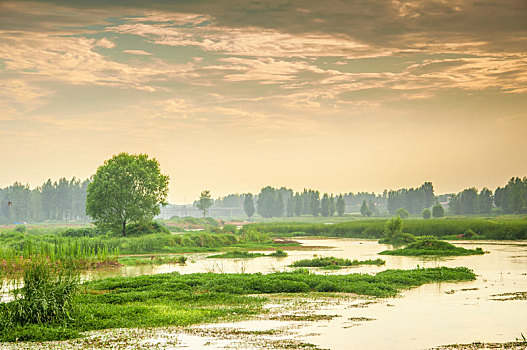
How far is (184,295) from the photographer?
70.8 feet

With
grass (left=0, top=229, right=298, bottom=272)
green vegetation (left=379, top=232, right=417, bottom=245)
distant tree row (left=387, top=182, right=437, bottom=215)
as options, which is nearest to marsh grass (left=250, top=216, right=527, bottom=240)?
green vegetation (left=379, top=232, right=417, bottom=245)

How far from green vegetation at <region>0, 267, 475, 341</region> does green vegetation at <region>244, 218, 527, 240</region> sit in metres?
37.9

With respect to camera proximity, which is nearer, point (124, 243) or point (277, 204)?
point (124, 243)

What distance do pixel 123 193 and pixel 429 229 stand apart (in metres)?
39.1

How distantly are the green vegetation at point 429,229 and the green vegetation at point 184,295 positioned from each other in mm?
37864

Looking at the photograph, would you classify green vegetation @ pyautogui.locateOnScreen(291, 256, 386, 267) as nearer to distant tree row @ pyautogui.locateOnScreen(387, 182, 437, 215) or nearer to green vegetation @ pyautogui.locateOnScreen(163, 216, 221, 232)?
green vegetation @ pyautogui.locateOnScreen(163, 216, 221, 232)

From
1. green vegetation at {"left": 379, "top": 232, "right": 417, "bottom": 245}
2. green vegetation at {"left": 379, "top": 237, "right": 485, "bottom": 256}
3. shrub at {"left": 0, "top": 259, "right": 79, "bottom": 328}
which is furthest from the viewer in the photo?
green vegetation at {"left": 379, "top": 232, "right": 417, "bottom": 245}

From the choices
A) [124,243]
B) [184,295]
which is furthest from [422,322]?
[124,243]

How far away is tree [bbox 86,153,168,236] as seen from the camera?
2206 inches

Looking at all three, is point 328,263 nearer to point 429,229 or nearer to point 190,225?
point 429,229

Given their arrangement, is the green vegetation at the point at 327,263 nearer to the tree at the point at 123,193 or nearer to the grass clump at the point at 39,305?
the grass clump at the point at 39,305

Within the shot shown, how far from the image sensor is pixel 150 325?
54.1ft

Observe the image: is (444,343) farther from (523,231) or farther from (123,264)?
(523,231)

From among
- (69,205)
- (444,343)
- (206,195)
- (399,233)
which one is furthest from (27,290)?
(69,205)
